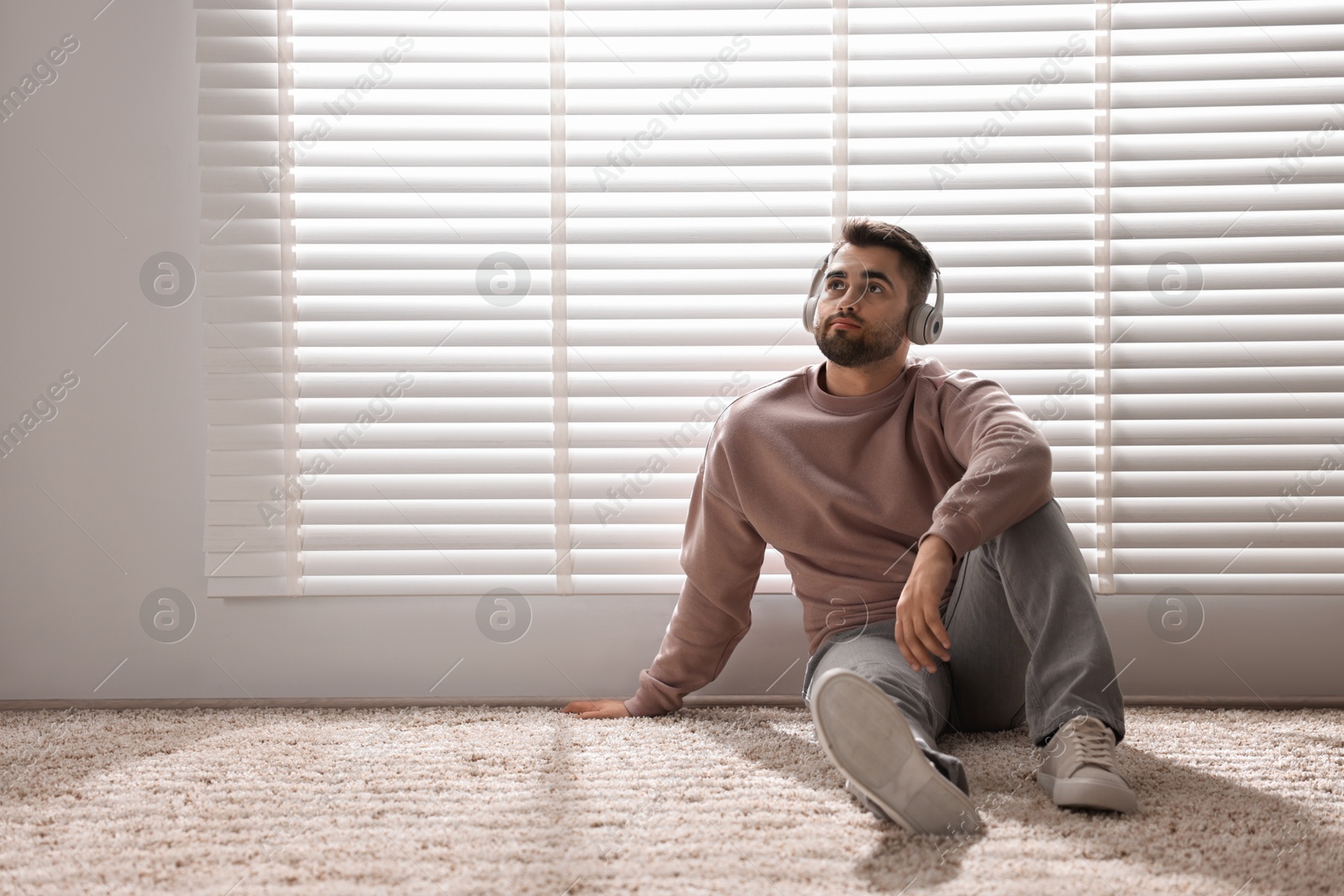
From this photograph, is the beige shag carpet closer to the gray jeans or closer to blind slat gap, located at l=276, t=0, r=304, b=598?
the gray jeans

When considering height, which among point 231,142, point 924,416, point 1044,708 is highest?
point 231,142

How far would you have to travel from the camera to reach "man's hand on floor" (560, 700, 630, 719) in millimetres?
1534

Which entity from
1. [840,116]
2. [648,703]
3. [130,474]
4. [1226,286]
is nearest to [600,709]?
[648,703]

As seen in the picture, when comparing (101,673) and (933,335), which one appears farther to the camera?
(101,673)

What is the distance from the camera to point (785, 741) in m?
1.37

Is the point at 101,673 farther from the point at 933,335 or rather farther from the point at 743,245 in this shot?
the point at 933,335

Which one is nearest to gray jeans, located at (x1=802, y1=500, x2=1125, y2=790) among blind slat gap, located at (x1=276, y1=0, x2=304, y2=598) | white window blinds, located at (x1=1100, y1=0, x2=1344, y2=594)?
white window blinds, located at (x1=1100, y1=0, x2=1344, y2=594)

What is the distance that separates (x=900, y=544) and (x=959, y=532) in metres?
0.26

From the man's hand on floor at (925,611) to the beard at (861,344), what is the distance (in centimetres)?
40

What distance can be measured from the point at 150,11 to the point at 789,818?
193 cm

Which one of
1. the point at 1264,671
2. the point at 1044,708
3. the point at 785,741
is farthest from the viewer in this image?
the point at 1264,671

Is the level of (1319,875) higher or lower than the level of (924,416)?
lower

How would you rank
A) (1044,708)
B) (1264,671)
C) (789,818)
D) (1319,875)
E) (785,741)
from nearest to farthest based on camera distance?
(1319,875)
(789,818)
(1044,708)
(785,741)
(1264,671)

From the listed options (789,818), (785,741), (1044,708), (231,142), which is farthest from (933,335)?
(231,142)
